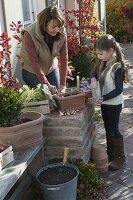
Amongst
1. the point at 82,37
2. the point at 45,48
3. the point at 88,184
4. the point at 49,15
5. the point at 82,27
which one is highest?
the point at 49,15

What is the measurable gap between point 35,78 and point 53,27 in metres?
0.72

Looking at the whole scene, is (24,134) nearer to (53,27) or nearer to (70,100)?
(70,100)

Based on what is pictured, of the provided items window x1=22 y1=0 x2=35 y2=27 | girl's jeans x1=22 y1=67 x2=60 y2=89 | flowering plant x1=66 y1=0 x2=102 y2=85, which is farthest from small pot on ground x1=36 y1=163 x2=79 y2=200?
flowering plant x1=66 y1=0 x2=102 y2=85

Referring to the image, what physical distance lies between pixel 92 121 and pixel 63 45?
36.4 inches

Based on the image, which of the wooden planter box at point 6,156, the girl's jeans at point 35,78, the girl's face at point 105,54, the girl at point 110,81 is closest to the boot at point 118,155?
the girl at point 110,81

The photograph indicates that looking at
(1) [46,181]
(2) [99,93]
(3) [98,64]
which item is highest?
(3) [98,64]

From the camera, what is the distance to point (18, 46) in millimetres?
6012

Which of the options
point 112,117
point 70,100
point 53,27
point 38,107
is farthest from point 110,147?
point 53,27

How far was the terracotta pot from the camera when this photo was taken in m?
3.27

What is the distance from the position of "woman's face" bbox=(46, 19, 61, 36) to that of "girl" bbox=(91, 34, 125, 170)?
1.44 feet

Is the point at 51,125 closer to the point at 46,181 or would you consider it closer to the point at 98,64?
the point at 46,181

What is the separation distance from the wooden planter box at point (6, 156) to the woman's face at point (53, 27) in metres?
1.42

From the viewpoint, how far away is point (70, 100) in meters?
3.82

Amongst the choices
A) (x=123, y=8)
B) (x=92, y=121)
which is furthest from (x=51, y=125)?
(x=123, y=8)
